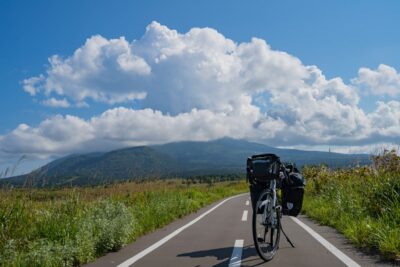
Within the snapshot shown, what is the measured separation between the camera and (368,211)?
30.0 ft

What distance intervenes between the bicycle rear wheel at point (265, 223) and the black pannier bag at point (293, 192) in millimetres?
696

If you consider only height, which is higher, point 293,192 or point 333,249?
point 293,192

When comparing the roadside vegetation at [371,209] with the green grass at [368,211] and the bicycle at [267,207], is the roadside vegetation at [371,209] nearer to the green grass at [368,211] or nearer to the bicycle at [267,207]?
the green grass at [368,211]

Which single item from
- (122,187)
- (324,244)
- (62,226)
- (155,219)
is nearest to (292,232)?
(324,244)

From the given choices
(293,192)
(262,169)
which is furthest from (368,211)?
(262,169)

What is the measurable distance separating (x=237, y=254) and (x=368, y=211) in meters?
4.02

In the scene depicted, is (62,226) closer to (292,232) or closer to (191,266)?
(191,266)

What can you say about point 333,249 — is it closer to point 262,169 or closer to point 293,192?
point 293,192

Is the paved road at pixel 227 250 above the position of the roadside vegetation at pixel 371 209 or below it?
below

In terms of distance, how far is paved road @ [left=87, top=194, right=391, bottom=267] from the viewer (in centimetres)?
588

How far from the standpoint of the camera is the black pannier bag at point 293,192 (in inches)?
276

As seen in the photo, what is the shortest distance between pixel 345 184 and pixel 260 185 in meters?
7.74

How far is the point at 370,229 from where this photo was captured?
283 inches

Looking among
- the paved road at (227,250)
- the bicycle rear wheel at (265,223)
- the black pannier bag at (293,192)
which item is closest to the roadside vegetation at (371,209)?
the paved road at (227,250)
